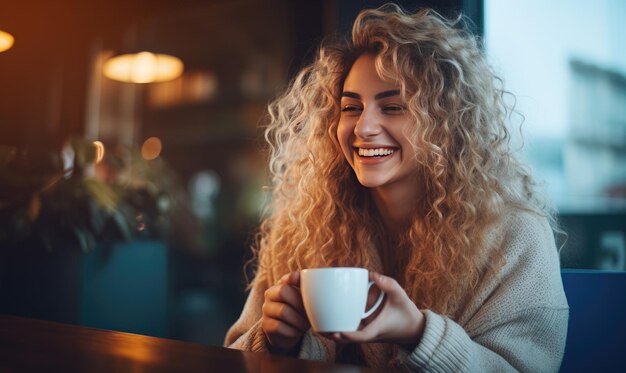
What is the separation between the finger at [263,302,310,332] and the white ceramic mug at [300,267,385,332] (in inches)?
4.9

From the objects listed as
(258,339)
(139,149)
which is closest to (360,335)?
(258,339)

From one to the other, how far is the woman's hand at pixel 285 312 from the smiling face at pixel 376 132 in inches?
13.8

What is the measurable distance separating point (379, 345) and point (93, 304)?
→ 1434mm

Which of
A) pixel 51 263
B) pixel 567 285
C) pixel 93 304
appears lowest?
pixel 93 304

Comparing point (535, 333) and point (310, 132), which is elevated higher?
point (310, 132)

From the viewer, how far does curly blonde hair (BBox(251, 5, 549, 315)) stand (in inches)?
48.1

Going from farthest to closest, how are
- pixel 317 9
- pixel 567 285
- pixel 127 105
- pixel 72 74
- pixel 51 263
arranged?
1. pixel 127 105
2. pixel 72 74
3. pixel 317 9
4. pixel 51 263
5. pixel 567 285

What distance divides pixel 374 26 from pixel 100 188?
133 cm

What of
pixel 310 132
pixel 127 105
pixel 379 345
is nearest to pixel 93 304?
pixel 310 132

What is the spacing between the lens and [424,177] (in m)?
1.32

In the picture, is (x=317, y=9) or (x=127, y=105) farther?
(x=127, y=105)

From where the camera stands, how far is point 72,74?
4.07m

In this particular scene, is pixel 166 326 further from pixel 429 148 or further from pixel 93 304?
pixel 429 148

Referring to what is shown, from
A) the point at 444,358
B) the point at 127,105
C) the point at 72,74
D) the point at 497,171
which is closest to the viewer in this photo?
the point at 444,358
